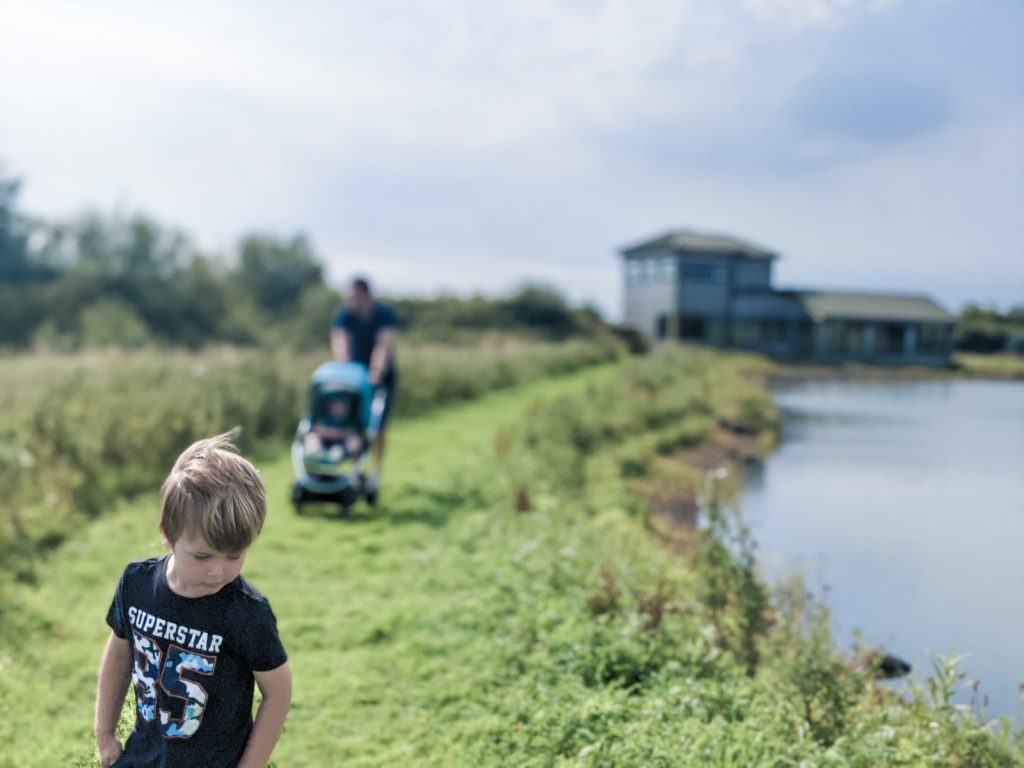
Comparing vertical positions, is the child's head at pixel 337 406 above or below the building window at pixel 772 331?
below

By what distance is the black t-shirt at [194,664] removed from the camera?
203 cm

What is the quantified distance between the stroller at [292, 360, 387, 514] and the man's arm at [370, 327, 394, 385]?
202 mm

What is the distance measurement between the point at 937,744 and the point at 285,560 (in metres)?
4.31

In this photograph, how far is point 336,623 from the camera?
17.3 feet

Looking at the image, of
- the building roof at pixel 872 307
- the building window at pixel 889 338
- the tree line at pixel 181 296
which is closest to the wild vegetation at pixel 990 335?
the building roof at pixel 872 307

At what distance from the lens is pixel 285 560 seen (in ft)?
20.7

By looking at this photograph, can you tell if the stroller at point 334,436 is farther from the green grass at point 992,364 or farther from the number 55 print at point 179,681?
the green grass at point 992,364

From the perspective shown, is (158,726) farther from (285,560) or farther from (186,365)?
(186,365)

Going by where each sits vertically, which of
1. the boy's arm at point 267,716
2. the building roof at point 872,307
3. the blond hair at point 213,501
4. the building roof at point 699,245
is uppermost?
the building roof at point 699,245

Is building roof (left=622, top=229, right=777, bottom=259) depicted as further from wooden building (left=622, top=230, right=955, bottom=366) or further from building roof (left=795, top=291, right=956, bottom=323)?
building roof (left=795, top=291, right=956, bottom=323)

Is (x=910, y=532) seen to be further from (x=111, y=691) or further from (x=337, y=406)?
(x=111, y=691)

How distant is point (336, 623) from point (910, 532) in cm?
707

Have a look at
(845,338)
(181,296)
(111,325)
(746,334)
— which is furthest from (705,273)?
(111,325)

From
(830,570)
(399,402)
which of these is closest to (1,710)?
(830,570)
